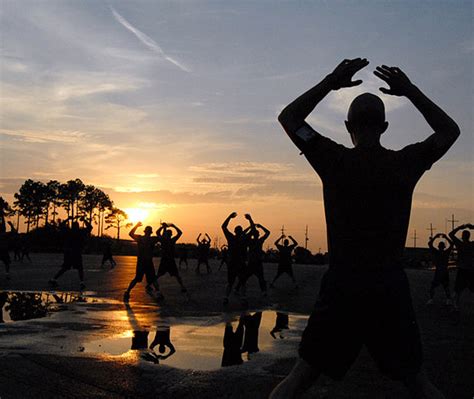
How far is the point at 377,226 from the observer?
3209mm

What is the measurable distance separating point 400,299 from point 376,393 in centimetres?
288

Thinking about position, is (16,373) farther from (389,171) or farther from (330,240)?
(389,171)

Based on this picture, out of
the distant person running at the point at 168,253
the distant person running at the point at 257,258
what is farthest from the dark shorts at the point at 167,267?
the distant person running at the point at 257,258

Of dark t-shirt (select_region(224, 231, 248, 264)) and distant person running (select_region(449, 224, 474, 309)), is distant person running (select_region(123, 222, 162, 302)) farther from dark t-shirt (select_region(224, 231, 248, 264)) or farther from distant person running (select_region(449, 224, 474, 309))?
distant person running (select_region(449, 224, 474, 309))

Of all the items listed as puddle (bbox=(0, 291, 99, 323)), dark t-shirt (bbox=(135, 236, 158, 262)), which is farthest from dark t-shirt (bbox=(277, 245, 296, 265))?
puddle (bbox=(0, 291, 99, 323))

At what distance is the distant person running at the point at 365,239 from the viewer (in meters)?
3.16

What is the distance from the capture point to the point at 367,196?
3221 millimetres

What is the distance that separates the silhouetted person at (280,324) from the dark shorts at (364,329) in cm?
579

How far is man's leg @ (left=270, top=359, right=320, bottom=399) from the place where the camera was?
3086mm

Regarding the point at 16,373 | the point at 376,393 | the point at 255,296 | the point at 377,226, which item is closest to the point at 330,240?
the point at 377,226

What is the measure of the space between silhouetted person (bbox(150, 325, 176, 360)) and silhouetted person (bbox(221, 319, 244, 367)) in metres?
0.70

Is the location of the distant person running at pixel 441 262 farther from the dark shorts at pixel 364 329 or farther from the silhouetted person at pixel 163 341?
the dark shorts at pixel 364 329

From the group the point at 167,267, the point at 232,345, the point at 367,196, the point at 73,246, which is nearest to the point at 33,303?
the point at 73,246

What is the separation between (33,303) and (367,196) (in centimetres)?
1091
